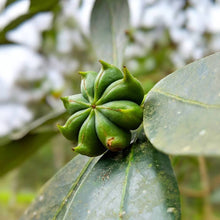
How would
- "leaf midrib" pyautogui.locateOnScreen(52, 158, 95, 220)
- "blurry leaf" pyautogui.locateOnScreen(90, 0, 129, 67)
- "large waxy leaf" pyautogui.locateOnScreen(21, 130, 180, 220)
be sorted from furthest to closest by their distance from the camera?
"blurry leaf" pyautogui.locateOnScreen(90, 0, 129, 67)
"leaf midrib" pyautogui.locateOnScreen(52, 158, 95, 220)
"large waxy leaf" pyautogui.locateOnScreen(21, 130, 180, 220)

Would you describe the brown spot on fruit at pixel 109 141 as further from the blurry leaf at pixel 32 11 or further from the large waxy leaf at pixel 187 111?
the blurry leaf at pixel 32 11

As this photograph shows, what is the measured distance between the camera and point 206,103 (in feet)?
Result: 2.13

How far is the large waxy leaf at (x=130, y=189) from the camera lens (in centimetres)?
68

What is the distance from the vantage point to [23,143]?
4.99ft

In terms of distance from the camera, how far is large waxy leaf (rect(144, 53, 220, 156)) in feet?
1.88

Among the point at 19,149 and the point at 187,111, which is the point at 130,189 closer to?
the point at 187,111

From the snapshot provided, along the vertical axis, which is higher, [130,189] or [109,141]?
[109,141]

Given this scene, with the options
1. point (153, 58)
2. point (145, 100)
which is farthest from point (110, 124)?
point (153, 58)

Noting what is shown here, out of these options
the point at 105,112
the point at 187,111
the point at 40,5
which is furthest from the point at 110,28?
the point at 187,111

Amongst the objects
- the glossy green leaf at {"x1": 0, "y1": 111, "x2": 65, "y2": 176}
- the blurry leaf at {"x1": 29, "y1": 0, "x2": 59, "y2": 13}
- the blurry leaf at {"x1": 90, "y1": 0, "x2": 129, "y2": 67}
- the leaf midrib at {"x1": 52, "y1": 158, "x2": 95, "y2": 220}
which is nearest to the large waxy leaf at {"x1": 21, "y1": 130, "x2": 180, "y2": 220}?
the leaf midrib at {"x1": 52, "y1": 158, "x2": 95, "y2": 220}

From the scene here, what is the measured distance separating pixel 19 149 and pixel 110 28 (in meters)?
0.73

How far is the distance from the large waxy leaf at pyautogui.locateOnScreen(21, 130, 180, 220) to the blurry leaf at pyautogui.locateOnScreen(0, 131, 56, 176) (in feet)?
2.24

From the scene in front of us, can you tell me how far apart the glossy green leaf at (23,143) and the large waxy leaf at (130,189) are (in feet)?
2.05

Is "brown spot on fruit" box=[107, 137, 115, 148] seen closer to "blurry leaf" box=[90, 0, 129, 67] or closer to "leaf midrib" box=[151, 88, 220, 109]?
"leaf midrib" box=[151, 88, 220, 109]
